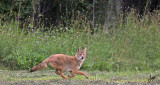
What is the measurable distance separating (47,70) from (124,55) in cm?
299

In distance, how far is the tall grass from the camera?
11.2 meters

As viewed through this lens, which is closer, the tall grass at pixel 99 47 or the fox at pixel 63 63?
the fox at pixel 63 63

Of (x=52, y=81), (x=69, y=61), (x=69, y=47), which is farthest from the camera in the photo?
(x=69, y=47)

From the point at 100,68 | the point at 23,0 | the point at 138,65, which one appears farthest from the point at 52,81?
the point at 23,0

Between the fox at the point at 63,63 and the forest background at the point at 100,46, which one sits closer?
the fox at the point at 63,63

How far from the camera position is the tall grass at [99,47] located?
11195 millimetres

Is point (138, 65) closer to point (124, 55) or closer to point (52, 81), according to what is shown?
point (124, 55)

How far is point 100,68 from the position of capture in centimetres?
1118

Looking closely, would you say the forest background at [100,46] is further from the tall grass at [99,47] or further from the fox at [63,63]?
the fox at [63,63]

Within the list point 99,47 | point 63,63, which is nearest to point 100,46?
point 99,47

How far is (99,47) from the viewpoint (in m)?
12.5

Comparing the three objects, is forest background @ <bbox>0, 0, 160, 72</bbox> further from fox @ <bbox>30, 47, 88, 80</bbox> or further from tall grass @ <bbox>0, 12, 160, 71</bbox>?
fox @ <bbox>30, 47, 88, 80</bbox>

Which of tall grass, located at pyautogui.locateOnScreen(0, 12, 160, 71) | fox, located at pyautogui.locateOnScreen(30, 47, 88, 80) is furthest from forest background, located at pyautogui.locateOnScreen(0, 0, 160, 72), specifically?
fox, located at pyautogui.locateOnScreen(30, 47, 88, 80)

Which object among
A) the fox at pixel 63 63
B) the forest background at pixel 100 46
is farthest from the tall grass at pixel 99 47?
the fox at pixel 63 63
